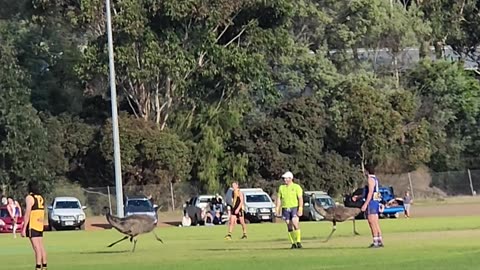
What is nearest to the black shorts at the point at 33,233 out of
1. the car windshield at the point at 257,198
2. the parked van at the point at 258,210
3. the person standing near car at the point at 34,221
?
the person standing near car at the point at 34,221

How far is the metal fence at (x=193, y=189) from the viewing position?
217 feet

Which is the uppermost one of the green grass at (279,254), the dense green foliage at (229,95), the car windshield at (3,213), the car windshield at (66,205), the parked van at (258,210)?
the dense green foliage at (229,95)

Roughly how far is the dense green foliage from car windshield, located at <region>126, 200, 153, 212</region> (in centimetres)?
1104

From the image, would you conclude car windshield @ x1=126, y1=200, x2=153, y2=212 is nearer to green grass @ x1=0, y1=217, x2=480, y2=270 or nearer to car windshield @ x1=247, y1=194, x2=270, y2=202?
car windshield @ x1=247, y1=194, x2=270, y2=202

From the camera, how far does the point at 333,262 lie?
20.5 meters

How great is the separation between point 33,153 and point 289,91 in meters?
21.6

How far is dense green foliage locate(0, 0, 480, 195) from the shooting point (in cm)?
6425

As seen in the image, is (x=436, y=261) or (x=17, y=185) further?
(x=17, y=185)

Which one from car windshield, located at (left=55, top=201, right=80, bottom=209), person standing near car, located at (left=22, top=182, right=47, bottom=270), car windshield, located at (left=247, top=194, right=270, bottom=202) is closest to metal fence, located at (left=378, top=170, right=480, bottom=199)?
car windshield, located at (left=247, top=194, right=270, bottom=202)

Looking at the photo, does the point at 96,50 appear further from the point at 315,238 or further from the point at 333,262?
the point at 333,262

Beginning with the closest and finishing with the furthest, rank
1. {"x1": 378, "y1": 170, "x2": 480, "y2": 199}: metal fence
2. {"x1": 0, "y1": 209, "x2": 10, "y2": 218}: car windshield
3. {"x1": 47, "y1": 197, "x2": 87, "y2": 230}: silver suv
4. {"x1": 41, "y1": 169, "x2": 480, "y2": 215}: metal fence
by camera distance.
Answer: {"x1": 47, "y1": 197, "x2": 87, "y2": 230}: silver suv < {"x1": 0, "y1": 209, "x2": 10, "y2": 218}: car windshield < {"x1": 41, "y1": 169, "x2": 480, "y2": 215}: metal fence < {"x1": 378, "y1": 170, "x2": 480, "y2": 199}: metal fence

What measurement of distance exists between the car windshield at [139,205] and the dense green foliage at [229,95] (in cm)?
1104

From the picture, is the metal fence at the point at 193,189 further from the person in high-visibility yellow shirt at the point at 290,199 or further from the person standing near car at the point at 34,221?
the person standing near car at the point at 34,221

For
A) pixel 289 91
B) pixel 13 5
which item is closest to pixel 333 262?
pixel 289 91
